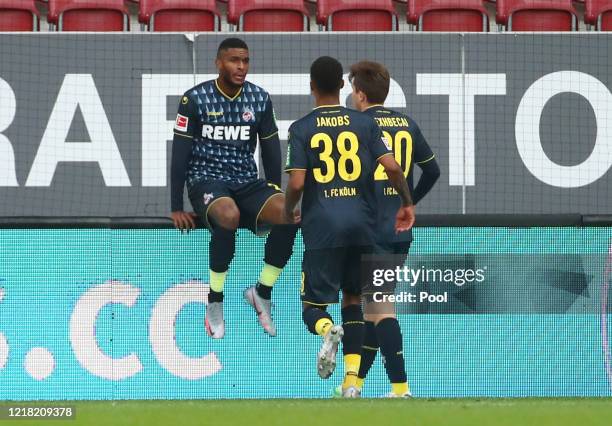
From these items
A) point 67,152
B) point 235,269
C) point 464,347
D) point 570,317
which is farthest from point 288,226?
point 67,152

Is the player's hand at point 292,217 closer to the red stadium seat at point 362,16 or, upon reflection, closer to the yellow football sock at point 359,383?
the yellow football sock at point 359,383

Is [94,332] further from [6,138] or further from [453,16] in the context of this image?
[453,16]

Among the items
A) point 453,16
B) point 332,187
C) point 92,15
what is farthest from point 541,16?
point 332,187

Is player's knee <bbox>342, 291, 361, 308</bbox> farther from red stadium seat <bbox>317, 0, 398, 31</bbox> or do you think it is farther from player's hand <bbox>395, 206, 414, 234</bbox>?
red stadium seat <bbox>317, 0, 398, 31</bbox>

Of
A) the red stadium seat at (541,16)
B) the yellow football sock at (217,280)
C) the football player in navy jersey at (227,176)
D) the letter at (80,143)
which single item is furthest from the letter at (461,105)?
the yellow football sock at (217,280)

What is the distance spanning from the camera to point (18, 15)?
11938 millimetres

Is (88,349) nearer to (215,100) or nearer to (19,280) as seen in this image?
(19,280)

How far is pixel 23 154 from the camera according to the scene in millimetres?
11000

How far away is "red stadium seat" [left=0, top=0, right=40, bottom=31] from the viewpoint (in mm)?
11867

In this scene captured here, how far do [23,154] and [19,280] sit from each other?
354 centimetres

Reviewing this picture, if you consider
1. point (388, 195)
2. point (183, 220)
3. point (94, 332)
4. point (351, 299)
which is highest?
point (388, 195)

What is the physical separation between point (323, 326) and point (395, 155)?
1089 millimetres

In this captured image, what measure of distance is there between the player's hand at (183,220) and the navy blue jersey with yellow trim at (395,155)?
3.65 ft

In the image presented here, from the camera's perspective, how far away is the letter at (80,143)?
36.0 ft
